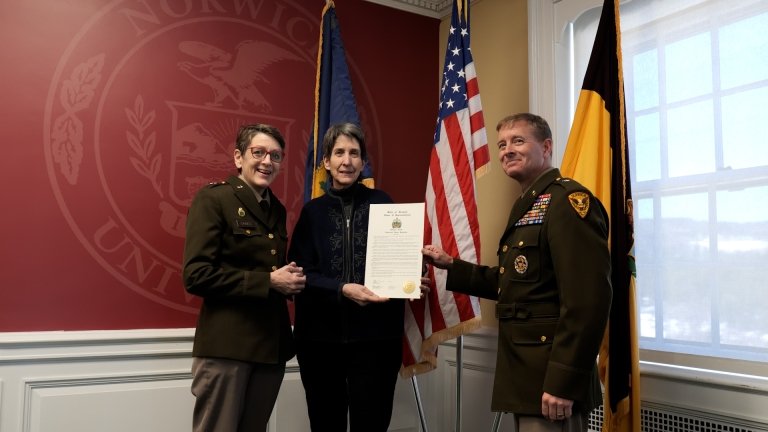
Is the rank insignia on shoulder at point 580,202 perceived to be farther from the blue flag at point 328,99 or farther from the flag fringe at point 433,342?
the blue flag at point 328,99

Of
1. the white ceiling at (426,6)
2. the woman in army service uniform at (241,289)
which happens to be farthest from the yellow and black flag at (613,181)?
the white ceiling at (426,6)

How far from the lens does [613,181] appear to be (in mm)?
2324

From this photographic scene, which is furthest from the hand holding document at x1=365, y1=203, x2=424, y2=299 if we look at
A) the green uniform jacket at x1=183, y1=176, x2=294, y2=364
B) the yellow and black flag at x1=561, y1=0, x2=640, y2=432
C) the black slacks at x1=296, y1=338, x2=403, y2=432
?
the yellow and black flag at x1=561, y1=0, x2=640, y2=432

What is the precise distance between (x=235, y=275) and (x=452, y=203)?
41.6 inches

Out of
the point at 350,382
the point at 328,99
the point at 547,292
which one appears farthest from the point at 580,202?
the point at 328,99

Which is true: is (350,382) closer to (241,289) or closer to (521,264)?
(241,289)

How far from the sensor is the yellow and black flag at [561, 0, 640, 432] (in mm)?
2176

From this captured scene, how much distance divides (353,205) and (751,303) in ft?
4.63

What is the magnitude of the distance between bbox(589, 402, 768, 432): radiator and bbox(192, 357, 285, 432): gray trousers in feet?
4.62

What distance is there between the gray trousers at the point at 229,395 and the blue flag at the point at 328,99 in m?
1.08

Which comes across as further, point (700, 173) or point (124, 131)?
point (124, 131)

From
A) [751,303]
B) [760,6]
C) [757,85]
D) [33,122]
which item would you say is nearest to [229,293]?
[33,122]

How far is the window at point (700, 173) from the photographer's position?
83.8 inches

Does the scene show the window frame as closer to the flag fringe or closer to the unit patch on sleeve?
the flag fringe
